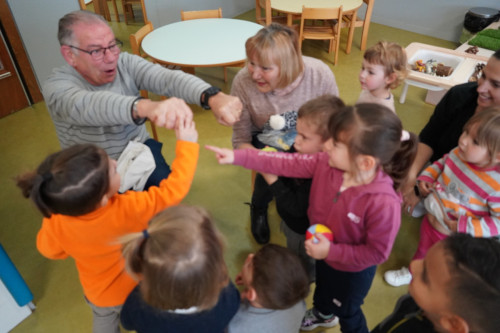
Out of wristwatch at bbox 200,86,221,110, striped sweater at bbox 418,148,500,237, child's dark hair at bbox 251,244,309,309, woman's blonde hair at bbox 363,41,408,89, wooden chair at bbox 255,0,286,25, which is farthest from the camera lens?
wooden chair at bbox 255,0,286,25

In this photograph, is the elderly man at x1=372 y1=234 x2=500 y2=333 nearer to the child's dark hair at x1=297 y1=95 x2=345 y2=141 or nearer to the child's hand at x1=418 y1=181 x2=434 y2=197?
the child's dark hair at x1=297 y1=95 x2=345 y2=141

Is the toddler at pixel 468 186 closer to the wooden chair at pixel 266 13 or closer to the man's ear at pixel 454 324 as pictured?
the man's ear at pixel 454 324

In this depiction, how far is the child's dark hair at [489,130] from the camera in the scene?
145cm

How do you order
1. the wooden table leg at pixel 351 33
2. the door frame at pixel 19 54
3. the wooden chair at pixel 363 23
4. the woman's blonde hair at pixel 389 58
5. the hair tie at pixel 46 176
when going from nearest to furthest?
1. the hair tie at pixel 46 176
2. the woman's blonde hair at pixel 389 58
3. the door frame at pixel 19 54
4. the wooden table leg at pixel 351 33
5. the wooden chair at pixel 363 23

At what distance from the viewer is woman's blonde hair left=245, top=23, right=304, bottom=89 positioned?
1.79 metres

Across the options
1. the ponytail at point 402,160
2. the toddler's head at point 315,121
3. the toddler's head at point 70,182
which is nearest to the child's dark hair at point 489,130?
the ponytail at point 402,160

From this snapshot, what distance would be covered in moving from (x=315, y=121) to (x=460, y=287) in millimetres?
797

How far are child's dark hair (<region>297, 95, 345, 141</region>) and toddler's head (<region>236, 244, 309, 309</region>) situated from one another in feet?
1.74

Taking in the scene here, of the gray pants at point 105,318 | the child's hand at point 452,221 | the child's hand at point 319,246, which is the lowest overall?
the gray pants at point 105,318

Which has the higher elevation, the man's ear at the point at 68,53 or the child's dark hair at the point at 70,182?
the man's ear at the point at 68,53

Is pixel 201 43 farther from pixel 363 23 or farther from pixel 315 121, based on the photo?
pixel 363 23

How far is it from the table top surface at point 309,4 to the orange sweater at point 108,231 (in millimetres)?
3727

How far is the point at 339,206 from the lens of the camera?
1.33 metres

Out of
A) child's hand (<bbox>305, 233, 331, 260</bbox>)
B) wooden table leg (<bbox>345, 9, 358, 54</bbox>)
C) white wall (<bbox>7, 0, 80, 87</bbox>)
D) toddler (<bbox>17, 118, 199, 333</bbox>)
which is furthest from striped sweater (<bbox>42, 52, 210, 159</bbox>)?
wooden table leg (<bbox>345, 9, 358, 54</bbox>)
